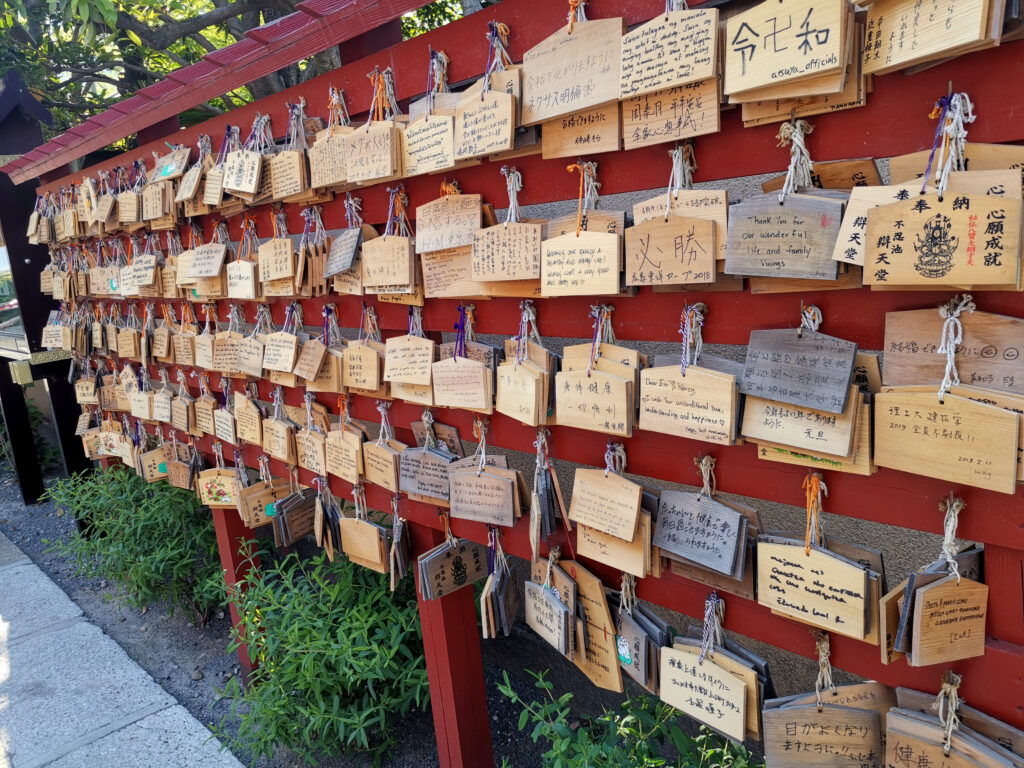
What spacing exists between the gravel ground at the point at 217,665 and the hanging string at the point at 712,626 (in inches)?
50.5

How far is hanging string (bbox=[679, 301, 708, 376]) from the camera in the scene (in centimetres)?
115

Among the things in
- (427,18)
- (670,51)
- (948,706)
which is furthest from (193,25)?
(948,706)

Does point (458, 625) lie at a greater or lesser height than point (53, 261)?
lesser

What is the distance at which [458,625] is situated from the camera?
1931mm

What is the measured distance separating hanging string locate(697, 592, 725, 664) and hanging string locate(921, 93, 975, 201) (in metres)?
0.79

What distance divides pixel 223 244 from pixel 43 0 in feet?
10.3

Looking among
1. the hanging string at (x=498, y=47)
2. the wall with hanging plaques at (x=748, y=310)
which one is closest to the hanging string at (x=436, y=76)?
the wall with hanging plaques at (x=748, y=310)

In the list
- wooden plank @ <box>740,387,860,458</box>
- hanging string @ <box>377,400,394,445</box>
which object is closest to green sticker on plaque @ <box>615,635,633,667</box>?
wooden plank @ <box>740,387,860,458</box>

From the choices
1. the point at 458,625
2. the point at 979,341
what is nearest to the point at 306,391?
the point at 458,625

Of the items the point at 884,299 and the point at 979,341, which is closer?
the point at 979,341

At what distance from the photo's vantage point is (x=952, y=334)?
88cm

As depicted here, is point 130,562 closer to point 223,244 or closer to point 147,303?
point 147,303

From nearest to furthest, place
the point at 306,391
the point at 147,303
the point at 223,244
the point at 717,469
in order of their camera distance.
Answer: the point at 717,469 < the point at 306,391 < the point at 223,244 < the point at 147,303

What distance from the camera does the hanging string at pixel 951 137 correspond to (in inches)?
32.9
